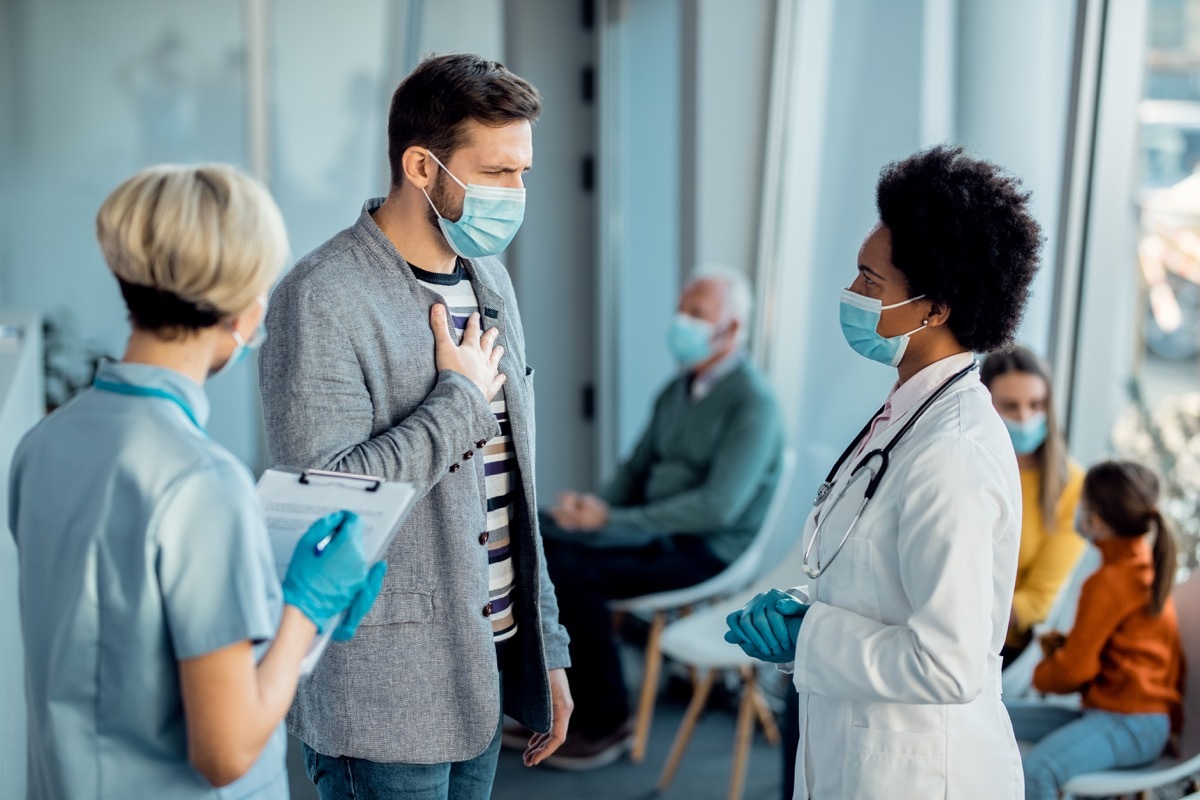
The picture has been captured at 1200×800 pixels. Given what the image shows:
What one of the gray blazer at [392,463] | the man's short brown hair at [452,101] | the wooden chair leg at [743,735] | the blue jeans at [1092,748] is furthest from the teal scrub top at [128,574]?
the wooden chair leg at [743,735]

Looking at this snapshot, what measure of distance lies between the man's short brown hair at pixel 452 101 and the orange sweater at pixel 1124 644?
4.78 feet

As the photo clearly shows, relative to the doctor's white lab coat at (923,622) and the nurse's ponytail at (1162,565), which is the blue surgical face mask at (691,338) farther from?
the doctor's white lab coat at (923,622)

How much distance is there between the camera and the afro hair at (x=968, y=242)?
1449mm

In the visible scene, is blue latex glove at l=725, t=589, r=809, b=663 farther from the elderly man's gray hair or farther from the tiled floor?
the elderly man's gray hair

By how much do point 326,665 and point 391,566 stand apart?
0.48 feet

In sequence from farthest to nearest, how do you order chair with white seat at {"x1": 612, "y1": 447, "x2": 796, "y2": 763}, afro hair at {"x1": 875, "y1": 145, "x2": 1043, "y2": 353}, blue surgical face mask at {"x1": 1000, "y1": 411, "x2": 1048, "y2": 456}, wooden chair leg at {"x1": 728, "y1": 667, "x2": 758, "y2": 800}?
chair with white seat at {"x1": 612, "y1": 447, "x2": 796, "y2": 763} → wooden chair leg at {"x1": 728, "y1": 667, "x2": 758, "y2": 800} → blue surgical face mask at {"x1": 1000, "y1": 411, "x2": 1048, "y2": 456} → afro hair at {"x1": 875, "y1": 145, "x2": 1043, "y2": 353}

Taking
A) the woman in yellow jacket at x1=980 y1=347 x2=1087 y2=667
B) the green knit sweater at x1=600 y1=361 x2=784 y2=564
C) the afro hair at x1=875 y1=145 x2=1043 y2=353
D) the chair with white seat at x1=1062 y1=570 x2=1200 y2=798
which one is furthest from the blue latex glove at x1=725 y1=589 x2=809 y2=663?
the green knit sweater at x1=600 y1=361 x2=784 y2=564

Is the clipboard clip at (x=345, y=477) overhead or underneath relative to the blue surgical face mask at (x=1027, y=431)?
overhead

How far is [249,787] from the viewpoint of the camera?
1181 millimetres

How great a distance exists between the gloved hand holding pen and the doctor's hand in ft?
1.03

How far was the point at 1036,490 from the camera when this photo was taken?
2662 millimetres

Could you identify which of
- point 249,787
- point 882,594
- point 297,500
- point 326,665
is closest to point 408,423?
point 297,500

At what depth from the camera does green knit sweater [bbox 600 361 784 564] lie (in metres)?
3.42

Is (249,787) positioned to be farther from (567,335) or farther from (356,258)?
(567,335)
